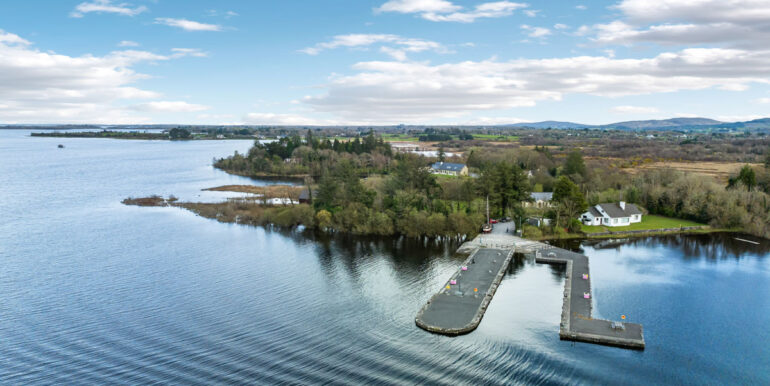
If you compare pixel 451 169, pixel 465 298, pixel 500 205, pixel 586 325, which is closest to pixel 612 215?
pixel 500 205

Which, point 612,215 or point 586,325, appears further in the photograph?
point 612,215

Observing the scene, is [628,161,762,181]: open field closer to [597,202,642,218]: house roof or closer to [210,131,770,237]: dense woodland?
[210,131,770,237]: dense woodland

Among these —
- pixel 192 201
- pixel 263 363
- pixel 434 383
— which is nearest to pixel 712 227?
pixel 434 383

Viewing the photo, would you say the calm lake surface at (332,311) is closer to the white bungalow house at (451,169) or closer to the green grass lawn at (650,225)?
the green grass lawn at (650,225)

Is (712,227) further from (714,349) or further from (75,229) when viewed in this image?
(75,229)

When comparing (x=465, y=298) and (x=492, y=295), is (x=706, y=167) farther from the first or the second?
(x=465, y=298)

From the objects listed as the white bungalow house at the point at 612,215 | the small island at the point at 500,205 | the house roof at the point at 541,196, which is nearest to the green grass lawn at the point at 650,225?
the small island at the point at 500,205

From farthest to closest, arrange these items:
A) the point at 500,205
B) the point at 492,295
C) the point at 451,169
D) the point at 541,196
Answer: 1. the point at 451,169
2. the point at 541,196
3. the point at 500,205
4. the point at 492,295

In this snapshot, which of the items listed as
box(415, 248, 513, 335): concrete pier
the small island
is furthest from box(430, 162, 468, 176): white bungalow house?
box(415, 248, 513, 335): concrete pier
